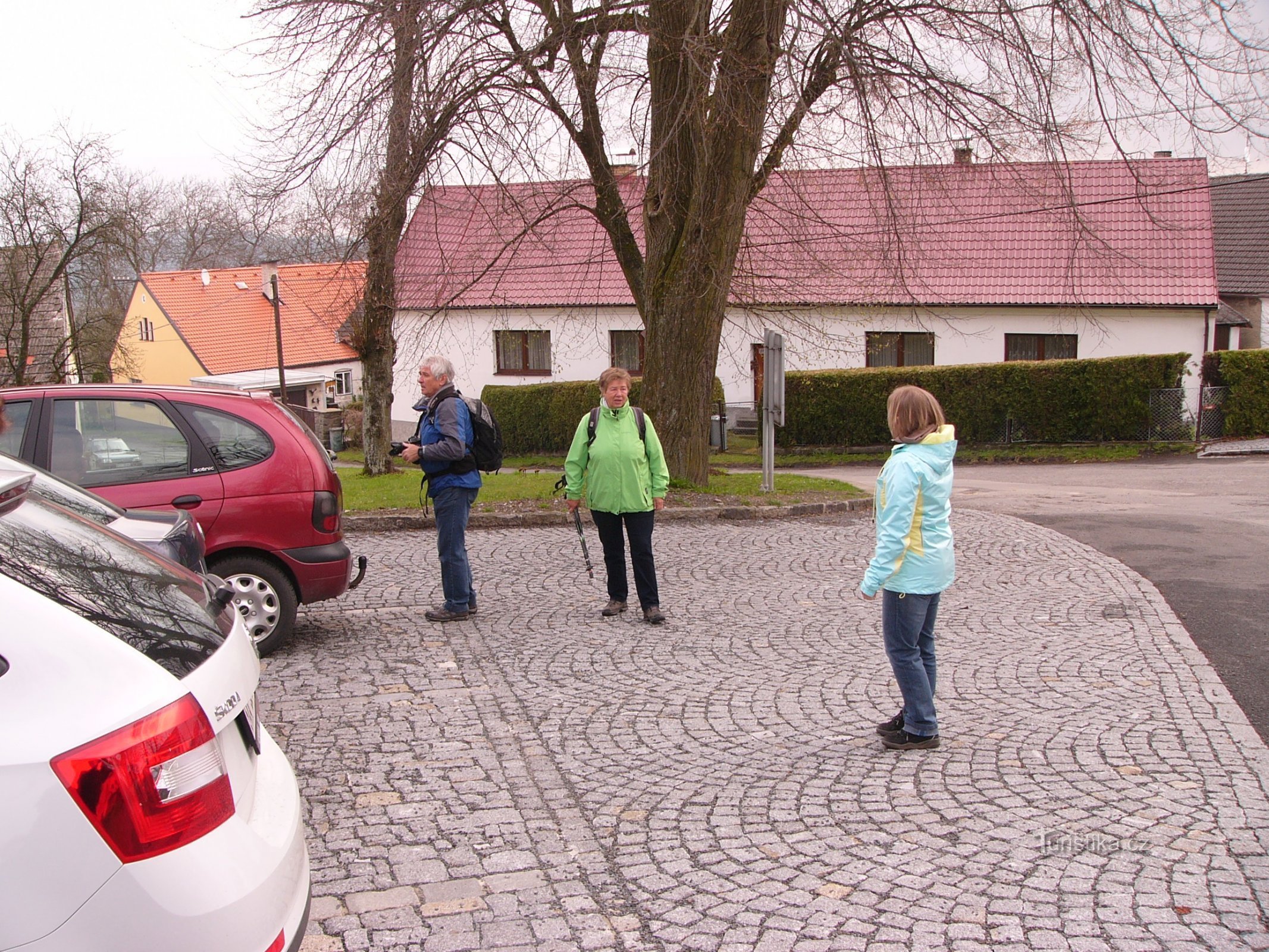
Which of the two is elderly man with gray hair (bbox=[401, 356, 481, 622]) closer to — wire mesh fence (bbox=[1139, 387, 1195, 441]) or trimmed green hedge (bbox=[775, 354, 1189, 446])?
trimmed green hedge (bbox=[775, 354, 1189, 446])

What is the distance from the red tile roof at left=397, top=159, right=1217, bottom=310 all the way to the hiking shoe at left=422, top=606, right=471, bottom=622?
6863 mm

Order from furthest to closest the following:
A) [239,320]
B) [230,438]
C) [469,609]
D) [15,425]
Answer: [239,320]
[469,609]
[230,438]
[15,425]

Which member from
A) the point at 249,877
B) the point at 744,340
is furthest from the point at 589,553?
the point at 744,340

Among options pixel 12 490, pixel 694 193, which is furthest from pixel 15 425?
pixel 694 193

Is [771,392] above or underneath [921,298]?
underneath

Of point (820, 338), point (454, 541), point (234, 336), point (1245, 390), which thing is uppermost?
point (234, 336)

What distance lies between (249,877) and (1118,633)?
6465 millimetres

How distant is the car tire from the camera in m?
6.89

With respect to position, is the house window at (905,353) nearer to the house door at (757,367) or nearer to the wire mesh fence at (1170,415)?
the house door at (757,367)

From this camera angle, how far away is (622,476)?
25.1ft

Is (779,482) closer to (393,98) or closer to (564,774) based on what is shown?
(393,98)

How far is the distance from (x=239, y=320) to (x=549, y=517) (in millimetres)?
40517

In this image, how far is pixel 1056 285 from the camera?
28281 mm
